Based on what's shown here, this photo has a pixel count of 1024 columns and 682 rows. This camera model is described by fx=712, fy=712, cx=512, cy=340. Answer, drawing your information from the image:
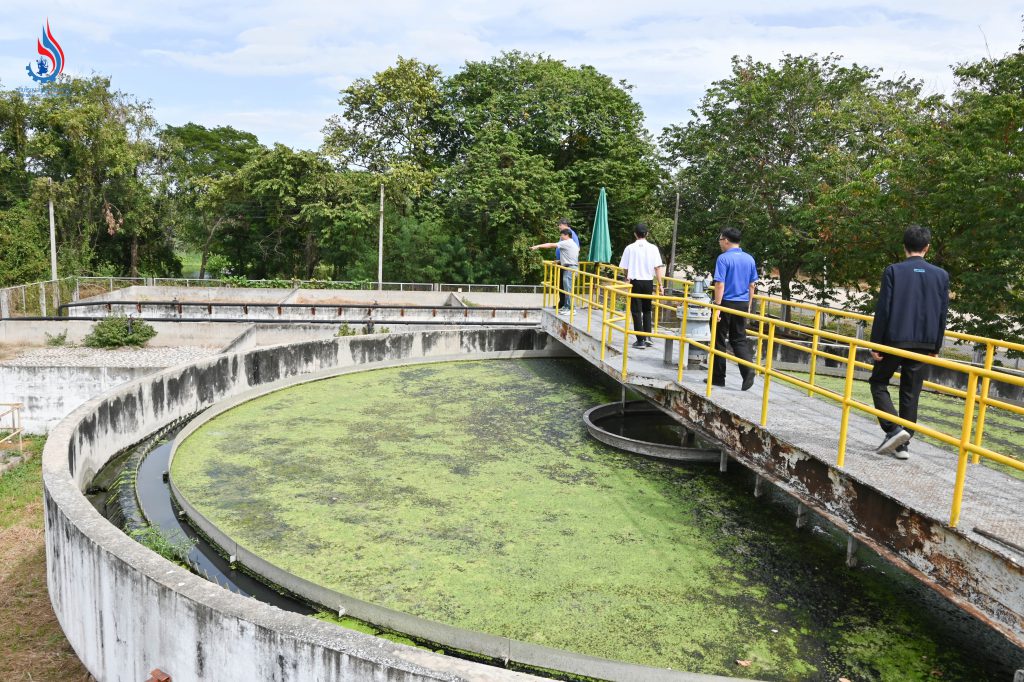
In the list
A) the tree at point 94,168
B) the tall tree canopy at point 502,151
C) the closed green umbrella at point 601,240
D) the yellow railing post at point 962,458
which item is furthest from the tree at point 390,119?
the yellow railing post at point 962,458

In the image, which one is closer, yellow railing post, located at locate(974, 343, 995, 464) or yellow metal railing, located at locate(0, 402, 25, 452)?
yellow railing post, located at locate(974, 343, 995, 464)

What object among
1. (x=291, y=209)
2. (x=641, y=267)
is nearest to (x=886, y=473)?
(x=641, y=267)

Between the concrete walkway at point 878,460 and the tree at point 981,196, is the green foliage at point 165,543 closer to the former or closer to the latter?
the concrete walkway at point 878,460

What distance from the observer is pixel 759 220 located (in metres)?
29.7

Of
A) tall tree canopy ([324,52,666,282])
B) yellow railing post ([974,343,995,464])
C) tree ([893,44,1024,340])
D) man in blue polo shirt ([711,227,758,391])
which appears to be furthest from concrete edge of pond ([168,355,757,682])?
tall tree canopy ([324,52,666,282])

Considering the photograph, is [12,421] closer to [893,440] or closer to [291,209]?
[893,440]

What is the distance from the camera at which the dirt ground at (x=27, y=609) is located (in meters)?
6.09

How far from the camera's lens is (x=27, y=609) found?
24.0ft

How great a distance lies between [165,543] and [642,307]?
6.14m

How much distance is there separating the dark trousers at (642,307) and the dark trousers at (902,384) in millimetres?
4171

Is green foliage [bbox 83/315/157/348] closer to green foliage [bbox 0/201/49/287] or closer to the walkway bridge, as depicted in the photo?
green foliage [bbox 0/201/49/287]

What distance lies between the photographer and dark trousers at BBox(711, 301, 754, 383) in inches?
268

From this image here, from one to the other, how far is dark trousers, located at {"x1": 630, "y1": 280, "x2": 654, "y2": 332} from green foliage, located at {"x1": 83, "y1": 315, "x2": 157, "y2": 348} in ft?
56.2

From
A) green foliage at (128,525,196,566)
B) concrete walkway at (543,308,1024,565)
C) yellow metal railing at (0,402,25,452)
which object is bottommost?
yellow metal railing at (0,402,25,452)
